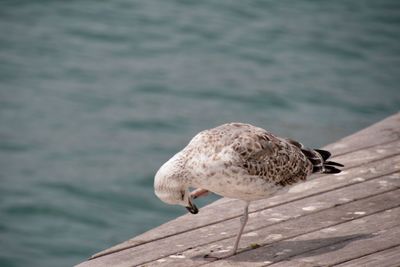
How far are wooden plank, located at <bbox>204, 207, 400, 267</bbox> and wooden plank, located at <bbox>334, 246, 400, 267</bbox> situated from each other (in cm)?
6

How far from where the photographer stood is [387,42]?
60.6 ft

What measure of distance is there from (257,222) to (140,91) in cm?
903

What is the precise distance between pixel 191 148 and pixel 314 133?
8.06 meters

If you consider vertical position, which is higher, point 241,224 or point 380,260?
point 241,224

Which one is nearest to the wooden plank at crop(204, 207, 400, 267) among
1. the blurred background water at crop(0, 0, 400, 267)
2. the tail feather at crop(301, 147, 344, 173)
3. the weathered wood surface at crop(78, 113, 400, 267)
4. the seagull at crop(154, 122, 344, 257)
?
the weathered wood surface at crop(78, 113, 400, 267)

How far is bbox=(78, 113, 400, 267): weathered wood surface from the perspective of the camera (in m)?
6.12

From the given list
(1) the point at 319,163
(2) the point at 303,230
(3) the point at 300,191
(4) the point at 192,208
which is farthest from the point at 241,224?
(3) the point at 300,191

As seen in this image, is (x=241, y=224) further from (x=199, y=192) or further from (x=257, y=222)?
(x=199, y=192)

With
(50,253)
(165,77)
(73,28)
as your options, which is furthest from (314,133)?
(73,28)

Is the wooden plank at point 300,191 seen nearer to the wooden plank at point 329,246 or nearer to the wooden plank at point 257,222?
the wooden plank at point 257,222

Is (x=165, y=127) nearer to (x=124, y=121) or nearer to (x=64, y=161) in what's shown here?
(x=124, y=121)

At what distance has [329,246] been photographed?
20.4 feet

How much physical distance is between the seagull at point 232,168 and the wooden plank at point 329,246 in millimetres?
200

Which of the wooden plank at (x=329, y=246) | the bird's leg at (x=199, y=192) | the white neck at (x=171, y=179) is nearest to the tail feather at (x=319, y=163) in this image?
the wooden plank at (x=329, y=246)
